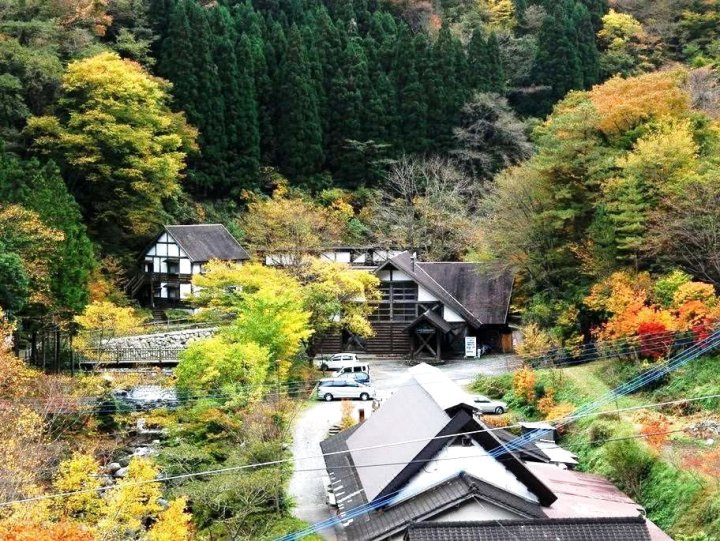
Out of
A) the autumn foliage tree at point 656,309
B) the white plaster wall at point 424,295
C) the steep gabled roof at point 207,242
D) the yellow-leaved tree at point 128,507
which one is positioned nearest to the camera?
the yellow-leaved tree at point 128,507

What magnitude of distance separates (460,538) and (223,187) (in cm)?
3537

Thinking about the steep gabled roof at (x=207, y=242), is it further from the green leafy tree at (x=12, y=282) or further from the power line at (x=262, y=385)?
the green leafy tree at (x=12, y=282)

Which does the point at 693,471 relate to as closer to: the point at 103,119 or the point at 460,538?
the point at 460,538

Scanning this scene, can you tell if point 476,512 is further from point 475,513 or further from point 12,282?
point 12,282

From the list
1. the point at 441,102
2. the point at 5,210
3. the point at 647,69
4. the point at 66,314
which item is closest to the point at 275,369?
the point at 66,314

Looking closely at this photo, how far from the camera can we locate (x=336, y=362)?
33.2 meters

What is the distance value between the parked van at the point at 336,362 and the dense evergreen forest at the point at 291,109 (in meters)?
6.81

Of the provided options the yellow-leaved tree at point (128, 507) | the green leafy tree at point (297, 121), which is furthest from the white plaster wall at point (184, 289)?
the yellow-leaved tree at point (128, 507)

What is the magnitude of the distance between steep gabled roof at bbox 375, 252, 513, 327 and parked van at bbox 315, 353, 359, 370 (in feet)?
15.5

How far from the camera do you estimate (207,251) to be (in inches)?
1516

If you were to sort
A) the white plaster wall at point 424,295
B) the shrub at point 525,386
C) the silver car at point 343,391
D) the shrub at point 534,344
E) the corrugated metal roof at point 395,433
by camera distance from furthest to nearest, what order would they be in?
the white plaster wall at point 424,295
the shrub at point 534,344
the silver car at point 343,391
the shrub at point 525,386
the corrugated metal roof at point 395,433

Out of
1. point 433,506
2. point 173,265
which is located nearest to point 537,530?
point 433,506

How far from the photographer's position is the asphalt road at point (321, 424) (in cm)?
1925

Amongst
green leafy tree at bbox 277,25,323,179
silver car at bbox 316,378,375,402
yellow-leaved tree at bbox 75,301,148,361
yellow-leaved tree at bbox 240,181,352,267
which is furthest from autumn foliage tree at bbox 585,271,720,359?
green leafy tree at bbox 277,25,323,179
